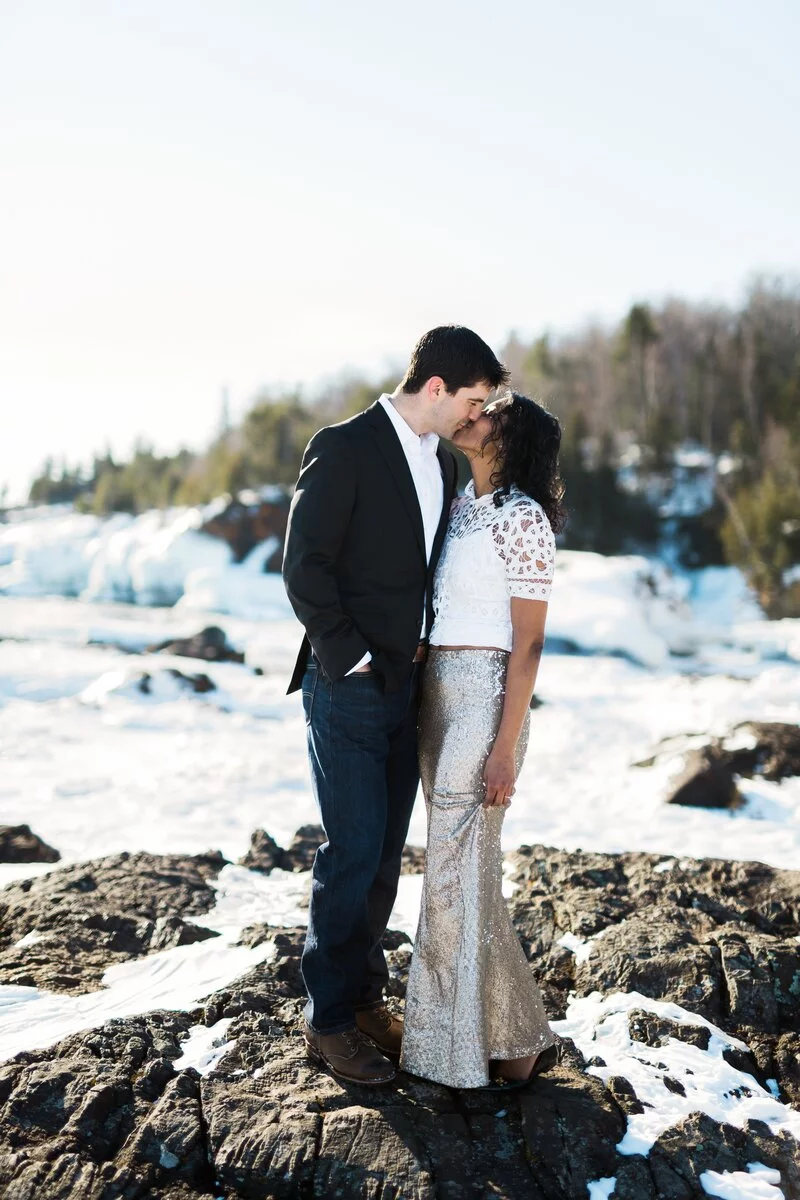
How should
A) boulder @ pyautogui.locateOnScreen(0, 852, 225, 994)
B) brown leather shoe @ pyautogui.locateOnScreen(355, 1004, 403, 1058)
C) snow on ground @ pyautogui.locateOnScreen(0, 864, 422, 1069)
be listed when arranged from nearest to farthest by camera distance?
brown leather shoe @ pyautogui.locateOnScreen(355, 1004, 403, 1058), snow on ground @ pyautogui.locateOnScreen(0, 864, 422, 1069), boulder @ pyautogui.locateOnScreen(0, 852, 225, 994)

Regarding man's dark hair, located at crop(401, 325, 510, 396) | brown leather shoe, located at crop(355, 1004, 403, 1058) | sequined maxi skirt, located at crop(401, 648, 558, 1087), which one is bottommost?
brown leather shoe, located at crop(355, 1004, 403, 1058)

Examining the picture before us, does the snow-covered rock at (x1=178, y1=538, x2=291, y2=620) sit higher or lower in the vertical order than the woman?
lower

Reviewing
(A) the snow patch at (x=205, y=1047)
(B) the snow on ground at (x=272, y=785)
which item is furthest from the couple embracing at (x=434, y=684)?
(B) the snow on ground at (x=272, y=785)

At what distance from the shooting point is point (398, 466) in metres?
3.01

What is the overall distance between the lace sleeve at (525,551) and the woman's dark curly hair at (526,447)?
0.34 ft

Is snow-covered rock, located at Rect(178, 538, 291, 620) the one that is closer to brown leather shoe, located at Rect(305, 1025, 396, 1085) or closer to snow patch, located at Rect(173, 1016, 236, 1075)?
snow patch, located at Rect(173, 1016, 236, 1075)

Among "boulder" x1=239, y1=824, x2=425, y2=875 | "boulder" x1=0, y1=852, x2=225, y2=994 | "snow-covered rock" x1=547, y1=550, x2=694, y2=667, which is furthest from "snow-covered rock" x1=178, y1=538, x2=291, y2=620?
"boulder" x1=0, y1=852, x2=225, y2=994

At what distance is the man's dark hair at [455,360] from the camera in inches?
117

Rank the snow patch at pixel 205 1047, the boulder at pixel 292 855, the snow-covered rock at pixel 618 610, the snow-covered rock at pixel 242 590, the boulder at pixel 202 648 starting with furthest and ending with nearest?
1. the snow-covered rock at pixel 242 590
2. the snow-covered rock at pixel 618 610
3. the boulder at pixel 202 648
4. the boulder at pixel 292 855
5. the snow patch at pixel 205 1047

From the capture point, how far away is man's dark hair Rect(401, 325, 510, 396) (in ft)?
9.77

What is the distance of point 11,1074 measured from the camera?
2840 mm

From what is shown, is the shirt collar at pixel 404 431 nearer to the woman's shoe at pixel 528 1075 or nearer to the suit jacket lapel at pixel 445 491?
the suit jacket lapel at pixel 445 491

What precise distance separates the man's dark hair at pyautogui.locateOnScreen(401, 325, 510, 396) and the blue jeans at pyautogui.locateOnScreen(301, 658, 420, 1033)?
3.12ft

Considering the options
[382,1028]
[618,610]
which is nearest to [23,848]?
[382,1028]
